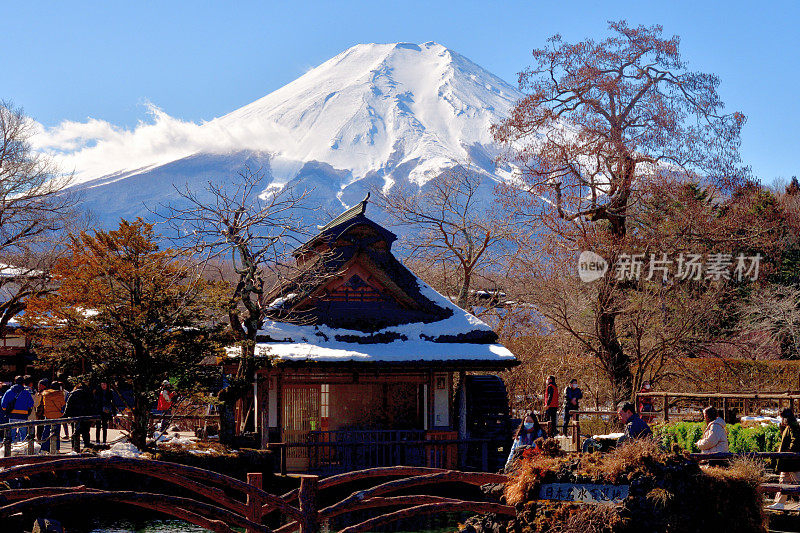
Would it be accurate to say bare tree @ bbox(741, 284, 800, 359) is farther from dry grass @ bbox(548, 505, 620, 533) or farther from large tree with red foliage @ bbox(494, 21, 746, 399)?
dry grass @ bbox(548, 505, 620, 533)

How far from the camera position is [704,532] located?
9773 millimetres

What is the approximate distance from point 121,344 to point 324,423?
6.78 m

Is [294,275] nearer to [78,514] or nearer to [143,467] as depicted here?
[78,514]

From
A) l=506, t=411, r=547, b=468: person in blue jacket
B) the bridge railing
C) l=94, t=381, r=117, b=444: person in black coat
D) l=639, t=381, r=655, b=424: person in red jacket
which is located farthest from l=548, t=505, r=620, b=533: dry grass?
l=94, t=381, r=117, b=444: person in black coat

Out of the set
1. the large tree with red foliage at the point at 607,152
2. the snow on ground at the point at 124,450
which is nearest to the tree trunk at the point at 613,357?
the large tree with red foliage at the point at 607,152

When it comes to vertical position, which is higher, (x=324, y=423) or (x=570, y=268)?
(x=570, y=268)

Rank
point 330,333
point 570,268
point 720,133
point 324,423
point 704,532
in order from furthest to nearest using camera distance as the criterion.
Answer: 1. point 570,268
2. point 720,133
3. point 324,423
4. point 330,333
5. point 704,532

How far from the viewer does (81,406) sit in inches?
723

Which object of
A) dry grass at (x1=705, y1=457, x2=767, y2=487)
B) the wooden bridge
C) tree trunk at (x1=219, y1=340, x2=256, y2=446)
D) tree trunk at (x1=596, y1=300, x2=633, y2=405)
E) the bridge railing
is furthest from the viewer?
tree trunk at (x1=596, y1=300, x2=633, y2=405)

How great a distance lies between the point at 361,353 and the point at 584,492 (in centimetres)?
1060

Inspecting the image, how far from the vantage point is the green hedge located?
16.8 meters

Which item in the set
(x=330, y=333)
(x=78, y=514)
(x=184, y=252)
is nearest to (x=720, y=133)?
(x=330, y=333)

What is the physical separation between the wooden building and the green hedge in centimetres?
388

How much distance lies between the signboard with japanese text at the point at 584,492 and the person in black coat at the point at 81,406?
1185cm
